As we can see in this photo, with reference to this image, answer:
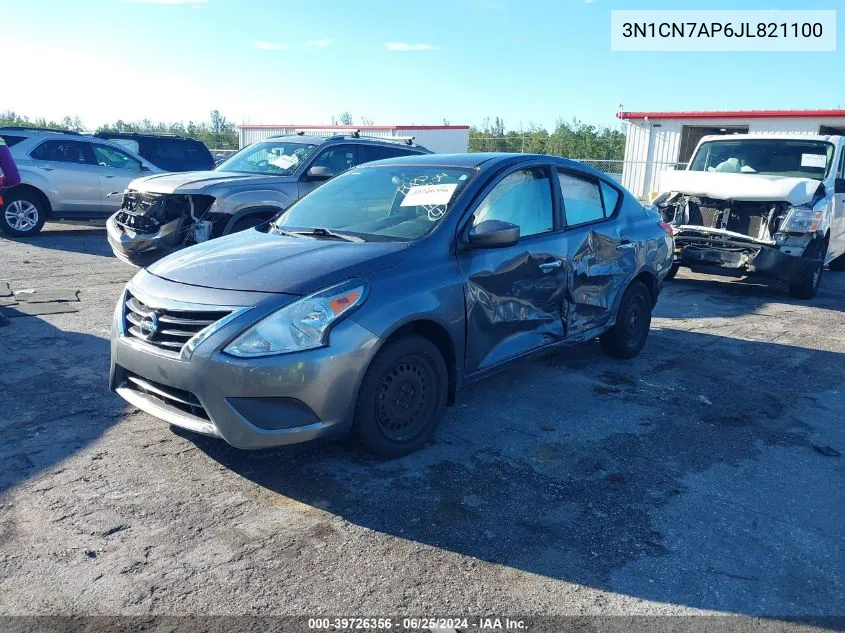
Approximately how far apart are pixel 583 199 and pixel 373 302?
2.48 metres

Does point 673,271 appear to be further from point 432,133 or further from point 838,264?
point 432,133

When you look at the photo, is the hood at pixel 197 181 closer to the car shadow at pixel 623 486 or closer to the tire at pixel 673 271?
the car shadow at pixel 623 486

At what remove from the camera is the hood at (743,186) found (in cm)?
890

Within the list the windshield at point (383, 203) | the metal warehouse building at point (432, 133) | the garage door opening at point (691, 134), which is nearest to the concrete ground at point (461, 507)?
the windshield at point (383, 203)

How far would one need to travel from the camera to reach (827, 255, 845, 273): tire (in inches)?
488

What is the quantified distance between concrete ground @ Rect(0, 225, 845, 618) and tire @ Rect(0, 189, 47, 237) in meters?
7.41

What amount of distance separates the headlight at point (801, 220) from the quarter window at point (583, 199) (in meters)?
4.16

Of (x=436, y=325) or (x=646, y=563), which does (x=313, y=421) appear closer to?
(x=436, y=325)

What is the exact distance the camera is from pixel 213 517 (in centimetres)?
339

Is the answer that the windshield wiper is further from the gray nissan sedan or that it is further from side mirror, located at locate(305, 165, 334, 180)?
side mirror, located at locate(305, 165, 334, 180)

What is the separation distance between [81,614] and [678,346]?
18.3 feet

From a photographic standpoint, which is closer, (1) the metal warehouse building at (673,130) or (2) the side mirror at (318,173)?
(2) the side mirror at (318,173)

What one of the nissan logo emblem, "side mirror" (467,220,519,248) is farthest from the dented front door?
the nissan logo emblem

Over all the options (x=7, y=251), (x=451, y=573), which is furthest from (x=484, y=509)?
(x=7, y=251)
